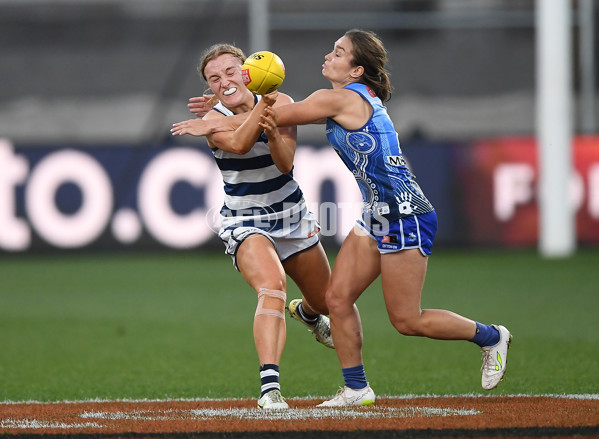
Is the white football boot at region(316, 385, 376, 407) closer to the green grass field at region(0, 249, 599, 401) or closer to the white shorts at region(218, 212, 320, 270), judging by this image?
the green grass field at region(0, 249, 599, 401)

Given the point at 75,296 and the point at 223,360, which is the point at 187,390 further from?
the point at 75,296

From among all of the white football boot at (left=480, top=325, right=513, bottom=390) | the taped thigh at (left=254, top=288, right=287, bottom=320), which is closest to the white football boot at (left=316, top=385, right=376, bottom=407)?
the taped thigh at (left=254, top=288, right=287, bottom=320)

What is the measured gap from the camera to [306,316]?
23.9ft

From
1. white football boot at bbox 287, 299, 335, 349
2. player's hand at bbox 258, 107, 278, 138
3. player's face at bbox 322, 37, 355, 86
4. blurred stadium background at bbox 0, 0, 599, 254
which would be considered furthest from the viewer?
blurred stadium background at bbox 0, 0, 599, 254

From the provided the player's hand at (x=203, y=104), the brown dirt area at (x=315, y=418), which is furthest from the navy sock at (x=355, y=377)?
the player's hand at (x=203, y=104)

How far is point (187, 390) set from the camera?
698cm

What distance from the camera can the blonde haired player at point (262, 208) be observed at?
6.13 meters

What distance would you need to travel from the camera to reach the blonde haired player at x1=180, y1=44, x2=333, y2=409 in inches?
241

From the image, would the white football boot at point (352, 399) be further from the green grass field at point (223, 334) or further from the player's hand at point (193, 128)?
the player's hand at point (193, 128)

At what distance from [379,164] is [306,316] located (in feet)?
5.21

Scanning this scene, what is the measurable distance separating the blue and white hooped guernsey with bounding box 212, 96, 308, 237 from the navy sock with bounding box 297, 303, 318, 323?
32.7 inches

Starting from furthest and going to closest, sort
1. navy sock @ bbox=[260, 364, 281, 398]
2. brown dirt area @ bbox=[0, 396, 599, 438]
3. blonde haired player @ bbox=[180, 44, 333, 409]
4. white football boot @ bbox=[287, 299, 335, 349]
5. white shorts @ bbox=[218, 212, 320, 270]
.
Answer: white football boot @ bbox=[287, 299, 335, 349], white shorts @ bbox=[218, 212, 320, 270], blonde haired player @ bbox=[180, 44, 333, 409], navy sock @ bbox=[260, 364, 281, 398], brown dirt area @ bbox=[0, 396, 599, 438]

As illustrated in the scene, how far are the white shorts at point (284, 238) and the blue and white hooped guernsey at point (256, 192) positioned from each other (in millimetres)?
47

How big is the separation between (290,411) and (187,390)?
1422mm
